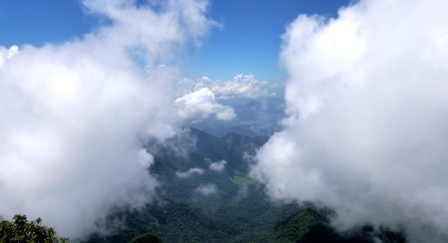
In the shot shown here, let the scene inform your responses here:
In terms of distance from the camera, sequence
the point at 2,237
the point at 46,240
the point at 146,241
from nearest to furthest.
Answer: the point at 2,237, the point at 46,240, the point at 146,241

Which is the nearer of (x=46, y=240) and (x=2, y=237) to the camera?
(x=2, y=237)

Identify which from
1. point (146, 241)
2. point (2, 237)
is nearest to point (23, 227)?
point (2, 237)

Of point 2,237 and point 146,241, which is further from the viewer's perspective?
point 146,241

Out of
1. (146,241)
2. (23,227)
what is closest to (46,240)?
(23,227)

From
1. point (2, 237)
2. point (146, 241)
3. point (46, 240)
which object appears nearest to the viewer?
point (2, 237)

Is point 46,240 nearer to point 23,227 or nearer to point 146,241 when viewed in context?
point 23,227

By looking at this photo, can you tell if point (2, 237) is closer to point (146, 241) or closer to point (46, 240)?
point (46, 240)
